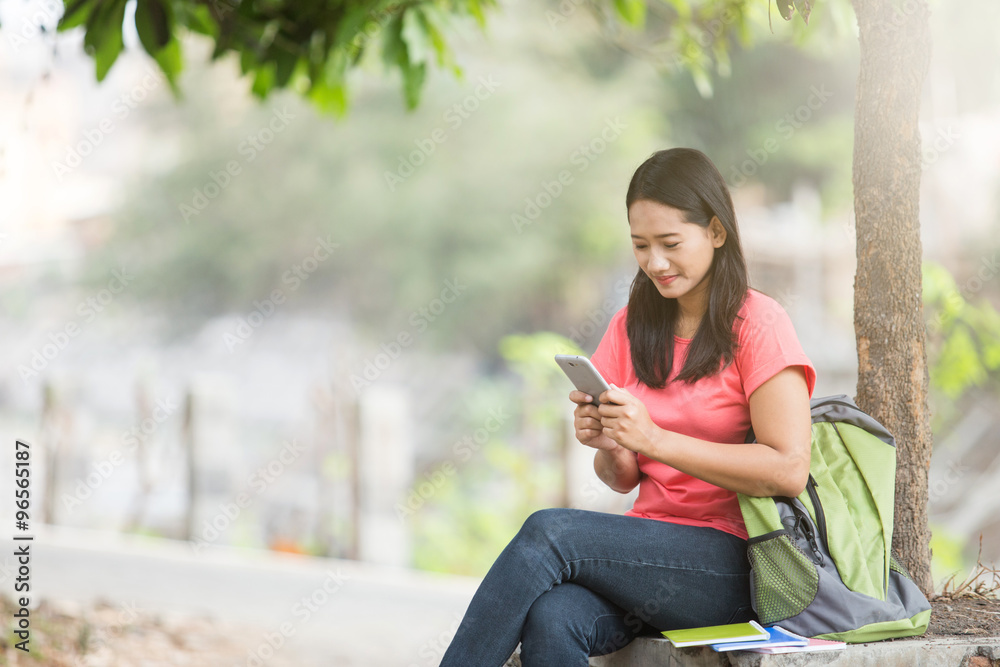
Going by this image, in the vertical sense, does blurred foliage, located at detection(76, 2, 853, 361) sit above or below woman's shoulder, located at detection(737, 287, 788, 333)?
above

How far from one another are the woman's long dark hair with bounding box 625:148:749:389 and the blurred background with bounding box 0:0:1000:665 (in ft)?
9.88

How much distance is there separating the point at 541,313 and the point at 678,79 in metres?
3.30

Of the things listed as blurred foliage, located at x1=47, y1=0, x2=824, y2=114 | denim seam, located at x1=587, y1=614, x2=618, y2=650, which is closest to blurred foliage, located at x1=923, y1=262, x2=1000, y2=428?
blurred foliage, located at x1=47, y1=0, x2=824, y2=114

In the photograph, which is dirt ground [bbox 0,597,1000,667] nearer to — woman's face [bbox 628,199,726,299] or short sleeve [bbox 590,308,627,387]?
short sleeve [bbox 590,308,627,387]

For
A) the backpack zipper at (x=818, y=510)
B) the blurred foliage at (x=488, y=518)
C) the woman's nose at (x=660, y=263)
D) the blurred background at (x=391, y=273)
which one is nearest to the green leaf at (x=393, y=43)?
the woman's nose at (x=660, y=263)

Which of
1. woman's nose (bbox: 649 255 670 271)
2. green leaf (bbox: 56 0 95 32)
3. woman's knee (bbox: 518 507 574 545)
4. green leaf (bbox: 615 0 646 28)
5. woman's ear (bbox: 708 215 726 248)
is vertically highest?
green leaf (bbox: 615 0 646 28)

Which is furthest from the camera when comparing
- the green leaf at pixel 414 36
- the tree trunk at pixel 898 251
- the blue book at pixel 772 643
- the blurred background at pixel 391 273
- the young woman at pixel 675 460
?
the blurred background at pixel 391 273

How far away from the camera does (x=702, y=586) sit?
5.49 feet

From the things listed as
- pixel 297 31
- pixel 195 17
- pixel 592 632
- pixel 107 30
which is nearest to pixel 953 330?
pixel 592 632

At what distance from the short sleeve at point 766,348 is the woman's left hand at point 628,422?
0.21 meters

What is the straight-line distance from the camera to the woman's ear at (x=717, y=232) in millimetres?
1782

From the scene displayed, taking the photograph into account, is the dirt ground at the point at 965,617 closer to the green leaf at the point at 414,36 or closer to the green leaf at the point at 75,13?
the green leaf at the point at 414,36

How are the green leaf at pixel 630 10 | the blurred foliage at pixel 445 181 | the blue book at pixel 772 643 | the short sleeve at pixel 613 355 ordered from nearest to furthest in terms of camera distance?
1. the blue book at pixel 772 643
2. the short sleeve at pixel 613 355
3. the green leaf at pixel 630 10
4. the blurred foliage at pixel 445 181

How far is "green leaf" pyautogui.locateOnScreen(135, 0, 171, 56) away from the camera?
86.3 inches
